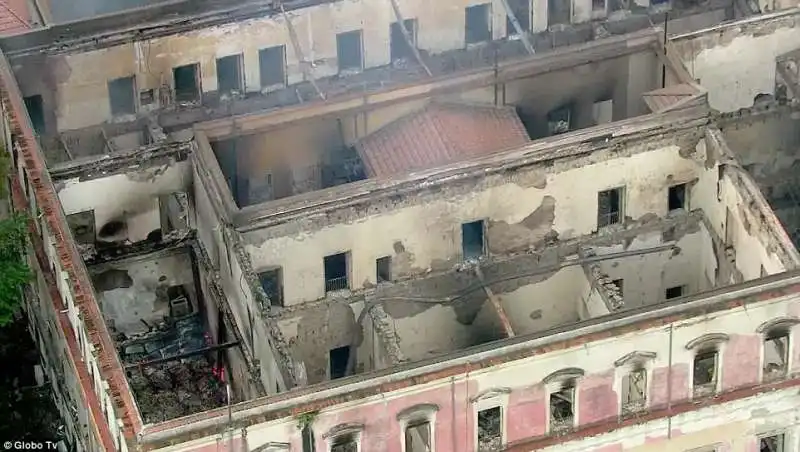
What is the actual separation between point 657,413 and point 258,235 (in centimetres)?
1071

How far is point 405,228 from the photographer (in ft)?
190

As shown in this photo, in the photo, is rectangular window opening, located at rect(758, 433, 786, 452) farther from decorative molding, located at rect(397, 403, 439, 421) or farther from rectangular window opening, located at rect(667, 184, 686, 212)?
decorative molding, located at rect(397, 403, 439, 421)

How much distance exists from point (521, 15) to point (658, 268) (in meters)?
11.4

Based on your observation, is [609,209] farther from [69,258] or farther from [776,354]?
[69,258]

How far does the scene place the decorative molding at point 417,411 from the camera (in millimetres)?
51906

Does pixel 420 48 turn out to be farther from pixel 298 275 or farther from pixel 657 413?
pixel 657 413

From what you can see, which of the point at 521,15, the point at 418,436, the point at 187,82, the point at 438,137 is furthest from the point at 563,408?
the point at 521,15

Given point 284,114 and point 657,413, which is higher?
point 284,114

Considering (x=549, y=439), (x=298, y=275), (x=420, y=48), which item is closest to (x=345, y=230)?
(x=298, y=275)

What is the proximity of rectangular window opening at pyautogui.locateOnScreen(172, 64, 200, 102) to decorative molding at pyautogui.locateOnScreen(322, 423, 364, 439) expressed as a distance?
17.1 metres

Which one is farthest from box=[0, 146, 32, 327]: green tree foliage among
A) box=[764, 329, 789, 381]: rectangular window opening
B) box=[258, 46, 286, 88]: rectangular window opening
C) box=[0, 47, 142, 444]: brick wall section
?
box=[764, 329, 789, 381]: rectangular window opening

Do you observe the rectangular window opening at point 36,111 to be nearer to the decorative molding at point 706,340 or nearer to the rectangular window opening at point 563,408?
the rectangular window opening at point 563,408

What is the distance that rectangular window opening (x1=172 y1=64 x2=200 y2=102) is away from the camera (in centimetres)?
6562

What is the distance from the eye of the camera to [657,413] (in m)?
54.5
